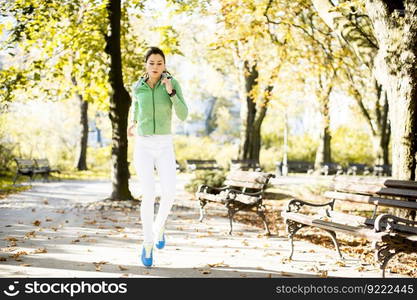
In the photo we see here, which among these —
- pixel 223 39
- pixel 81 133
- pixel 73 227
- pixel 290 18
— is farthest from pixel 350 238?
pixel 81 133

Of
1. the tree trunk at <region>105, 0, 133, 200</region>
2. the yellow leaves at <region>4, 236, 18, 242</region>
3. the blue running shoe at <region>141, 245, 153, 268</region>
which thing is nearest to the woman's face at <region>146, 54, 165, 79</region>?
the blue running shoe at <region>141, 245, 153, 268</region>

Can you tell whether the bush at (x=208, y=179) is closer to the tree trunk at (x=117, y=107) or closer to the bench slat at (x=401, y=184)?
the tree trunk at (x=117, y=107)

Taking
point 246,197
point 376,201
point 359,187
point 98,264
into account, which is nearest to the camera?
point 98,264

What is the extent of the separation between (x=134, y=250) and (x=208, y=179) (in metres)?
8.07

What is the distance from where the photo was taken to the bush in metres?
14.0

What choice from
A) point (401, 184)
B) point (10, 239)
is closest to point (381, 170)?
point (401, 184)

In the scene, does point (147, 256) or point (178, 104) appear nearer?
point (178, 104)

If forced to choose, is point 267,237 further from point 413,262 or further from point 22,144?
point 22,144

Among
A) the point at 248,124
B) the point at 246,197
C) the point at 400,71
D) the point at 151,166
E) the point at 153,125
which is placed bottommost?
the point at 246,197

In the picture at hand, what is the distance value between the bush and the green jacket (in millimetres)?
9074

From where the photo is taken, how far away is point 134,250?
626cm

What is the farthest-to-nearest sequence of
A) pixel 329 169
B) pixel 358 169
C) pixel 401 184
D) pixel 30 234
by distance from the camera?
pixel 358 169 < pixel 329 169 < pixel 30 234 < pixel 401 184

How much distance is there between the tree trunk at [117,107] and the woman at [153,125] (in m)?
6.73

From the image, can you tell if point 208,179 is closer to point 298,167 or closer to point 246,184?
point 246,184
